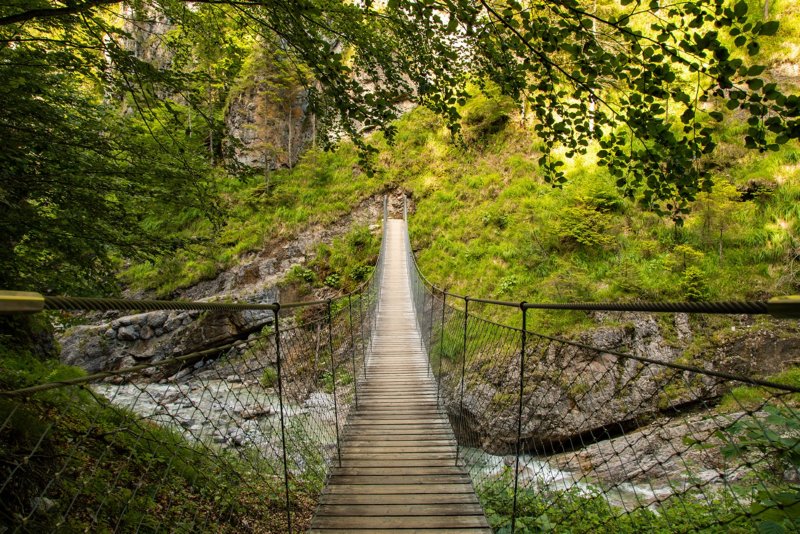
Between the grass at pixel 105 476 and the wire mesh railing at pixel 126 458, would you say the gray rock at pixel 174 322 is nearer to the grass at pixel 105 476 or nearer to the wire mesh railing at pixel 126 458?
the wire mesh railing at pixel 126 458

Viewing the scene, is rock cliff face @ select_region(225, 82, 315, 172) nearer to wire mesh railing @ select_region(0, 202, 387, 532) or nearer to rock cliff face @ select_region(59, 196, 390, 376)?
rock cliff face @ select_region(59, 196, 390, 376)

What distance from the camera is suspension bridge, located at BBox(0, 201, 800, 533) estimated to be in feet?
3.62

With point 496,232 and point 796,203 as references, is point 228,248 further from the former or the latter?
point 796,203

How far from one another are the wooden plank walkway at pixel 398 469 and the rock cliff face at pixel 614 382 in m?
0.61

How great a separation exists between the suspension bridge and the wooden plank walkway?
0.04 feet

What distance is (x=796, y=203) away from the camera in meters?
5.90

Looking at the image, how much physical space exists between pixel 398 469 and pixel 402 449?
268 mm

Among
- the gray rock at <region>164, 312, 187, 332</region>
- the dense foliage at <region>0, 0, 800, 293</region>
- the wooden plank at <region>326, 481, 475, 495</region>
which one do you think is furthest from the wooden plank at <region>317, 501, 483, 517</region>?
the gray rock at <region>164, 312, 187, 332</region>

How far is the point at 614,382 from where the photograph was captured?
491 centimetres

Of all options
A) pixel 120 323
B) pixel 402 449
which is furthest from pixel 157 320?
pixel 402 449

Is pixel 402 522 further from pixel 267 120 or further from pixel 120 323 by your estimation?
pixel 267 120

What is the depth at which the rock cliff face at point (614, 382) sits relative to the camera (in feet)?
14.8

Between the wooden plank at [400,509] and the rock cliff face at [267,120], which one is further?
the rock cliff face at [267,120]

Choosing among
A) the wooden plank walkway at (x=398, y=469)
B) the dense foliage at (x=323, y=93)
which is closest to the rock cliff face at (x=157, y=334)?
the wooden plank walkway at (x=398, y=469)
